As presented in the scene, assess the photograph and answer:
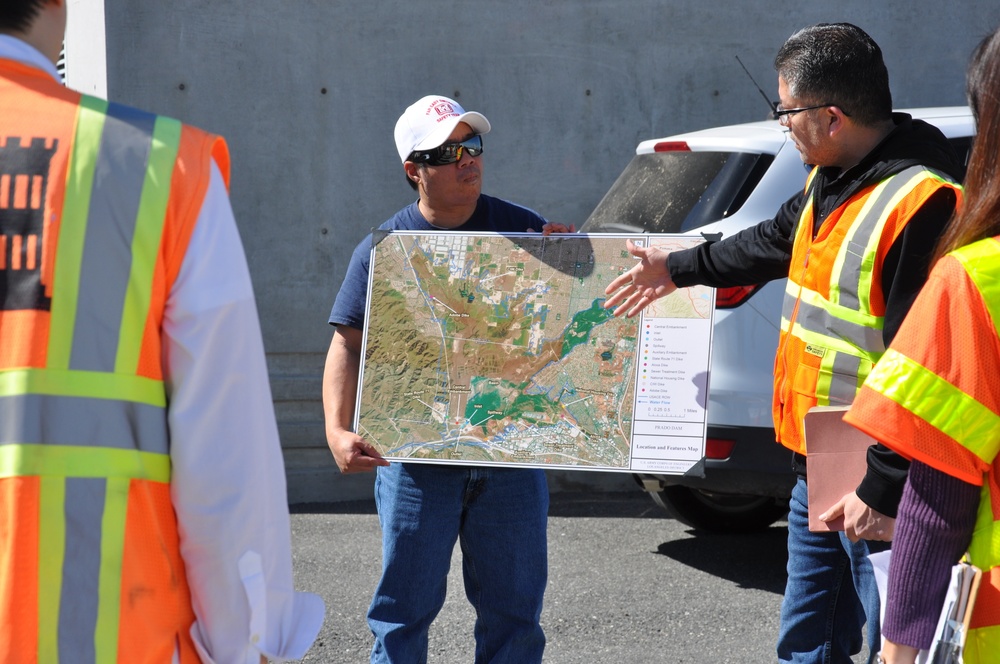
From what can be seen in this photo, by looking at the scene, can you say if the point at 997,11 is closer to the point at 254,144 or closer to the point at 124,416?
the point at 254,144

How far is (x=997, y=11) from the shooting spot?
26.2 feet

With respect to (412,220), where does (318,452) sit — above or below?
below

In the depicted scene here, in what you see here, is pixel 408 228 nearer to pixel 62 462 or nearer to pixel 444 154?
pixel 444 154

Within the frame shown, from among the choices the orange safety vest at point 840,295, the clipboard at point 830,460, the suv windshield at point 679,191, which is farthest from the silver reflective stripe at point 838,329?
the suv windshield at point 679,191

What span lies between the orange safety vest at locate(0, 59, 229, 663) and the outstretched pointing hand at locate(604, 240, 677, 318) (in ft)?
6.21

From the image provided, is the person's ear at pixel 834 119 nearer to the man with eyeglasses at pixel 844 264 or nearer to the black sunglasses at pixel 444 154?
the man with eyeglasses at pixel 844 264

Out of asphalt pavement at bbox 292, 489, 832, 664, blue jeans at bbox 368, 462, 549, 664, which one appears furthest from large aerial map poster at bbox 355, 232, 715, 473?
asphalt pavement at bbox 292, 489, 832, 664

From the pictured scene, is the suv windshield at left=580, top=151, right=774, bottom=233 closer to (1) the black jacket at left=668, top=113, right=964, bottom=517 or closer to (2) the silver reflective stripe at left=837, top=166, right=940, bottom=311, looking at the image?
(1) the black jacket at left=668, top=113, right=964, bottom=517

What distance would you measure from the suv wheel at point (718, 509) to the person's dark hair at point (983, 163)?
428cm

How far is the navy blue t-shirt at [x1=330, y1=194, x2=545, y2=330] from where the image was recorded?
11.5 feet

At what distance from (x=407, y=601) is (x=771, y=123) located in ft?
11.3

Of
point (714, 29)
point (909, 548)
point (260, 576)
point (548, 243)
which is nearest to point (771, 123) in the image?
point (714, 29)

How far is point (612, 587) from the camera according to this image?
17.8ft

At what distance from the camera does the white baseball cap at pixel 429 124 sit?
3.38 m
